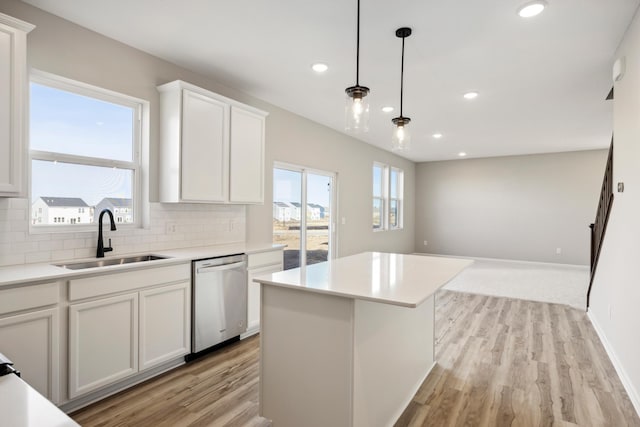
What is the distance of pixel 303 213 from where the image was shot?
5.41 metres

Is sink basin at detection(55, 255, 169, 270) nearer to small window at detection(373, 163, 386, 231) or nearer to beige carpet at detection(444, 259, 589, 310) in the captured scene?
beige carpet at detection(444, 259, 589, 310)

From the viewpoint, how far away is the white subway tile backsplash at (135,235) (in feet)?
7.93

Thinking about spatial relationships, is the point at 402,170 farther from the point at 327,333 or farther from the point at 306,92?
the point at 327,333

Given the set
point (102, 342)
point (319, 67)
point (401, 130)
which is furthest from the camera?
point (319, 67)

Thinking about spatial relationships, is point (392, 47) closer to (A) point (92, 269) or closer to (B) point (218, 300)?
(B) point (218, 300)

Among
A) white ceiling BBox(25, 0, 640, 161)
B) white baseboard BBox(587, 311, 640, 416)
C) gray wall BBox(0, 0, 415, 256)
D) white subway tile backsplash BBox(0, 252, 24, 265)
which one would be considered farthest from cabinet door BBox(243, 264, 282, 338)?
white baseboard BBox(587, 311, 640, 416)

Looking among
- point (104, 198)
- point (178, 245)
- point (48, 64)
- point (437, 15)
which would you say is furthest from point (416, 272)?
point (48, 64)

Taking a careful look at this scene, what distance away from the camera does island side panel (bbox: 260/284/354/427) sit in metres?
1.80

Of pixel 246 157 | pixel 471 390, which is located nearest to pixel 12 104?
pixel 246 157

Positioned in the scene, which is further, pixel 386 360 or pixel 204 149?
pixel 204 149

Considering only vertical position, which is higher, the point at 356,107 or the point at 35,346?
the point at 356,107

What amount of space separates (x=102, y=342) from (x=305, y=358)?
4.73ft

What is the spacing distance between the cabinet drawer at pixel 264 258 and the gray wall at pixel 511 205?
268 inches

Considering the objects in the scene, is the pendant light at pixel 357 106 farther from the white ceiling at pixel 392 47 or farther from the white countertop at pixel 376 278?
the white countertop at pixel 376 278
